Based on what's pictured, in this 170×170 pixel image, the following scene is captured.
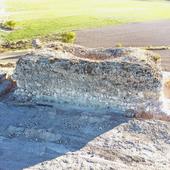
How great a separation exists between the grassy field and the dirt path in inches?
107

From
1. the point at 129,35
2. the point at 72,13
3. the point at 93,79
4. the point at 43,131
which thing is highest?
the point at 72,13

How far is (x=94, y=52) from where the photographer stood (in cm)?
2375

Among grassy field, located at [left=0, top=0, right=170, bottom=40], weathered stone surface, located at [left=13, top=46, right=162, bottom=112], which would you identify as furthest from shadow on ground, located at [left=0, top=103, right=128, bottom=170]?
grassy field, located at [left=0, top=0, right=170, bottom=40]

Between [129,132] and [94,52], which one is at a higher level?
[94,52]

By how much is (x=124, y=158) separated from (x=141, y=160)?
671 millimetres

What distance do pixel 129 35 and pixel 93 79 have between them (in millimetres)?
25512

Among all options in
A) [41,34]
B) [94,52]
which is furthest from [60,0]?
[94,52]

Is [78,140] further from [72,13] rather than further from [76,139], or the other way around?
[72,13]

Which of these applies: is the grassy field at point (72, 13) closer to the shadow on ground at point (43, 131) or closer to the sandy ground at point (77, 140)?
the shadow on ground at point (43, 131)

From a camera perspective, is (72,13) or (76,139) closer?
(76,139)

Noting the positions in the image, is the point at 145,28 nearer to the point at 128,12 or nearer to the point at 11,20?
the point at 128,12

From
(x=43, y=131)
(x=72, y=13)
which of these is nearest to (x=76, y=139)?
(x=43, y=131)

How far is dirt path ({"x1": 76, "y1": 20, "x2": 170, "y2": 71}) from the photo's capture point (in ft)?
142

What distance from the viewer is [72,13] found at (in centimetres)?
5697
